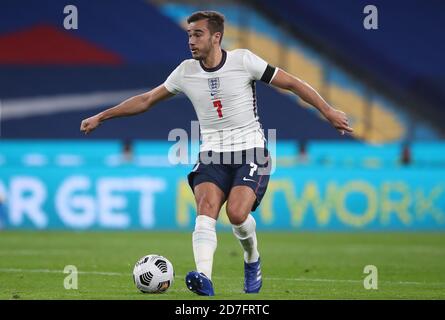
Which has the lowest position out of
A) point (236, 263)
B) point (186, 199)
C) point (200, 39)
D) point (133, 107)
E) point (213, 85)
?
point (236, 263)

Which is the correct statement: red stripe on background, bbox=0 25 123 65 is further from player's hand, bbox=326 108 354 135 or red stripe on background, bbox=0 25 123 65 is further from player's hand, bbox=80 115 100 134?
player's hand, bbox=326 108 354 135

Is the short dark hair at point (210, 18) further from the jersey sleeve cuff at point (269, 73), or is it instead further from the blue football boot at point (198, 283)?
the blue football boot at point (198, 283)

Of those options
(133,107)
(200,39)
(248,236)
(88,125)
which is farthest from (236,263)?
(200,39)

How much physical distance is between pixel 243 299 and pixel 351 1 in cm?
1765

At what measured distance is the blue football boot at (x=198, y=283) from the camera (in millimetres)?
7555

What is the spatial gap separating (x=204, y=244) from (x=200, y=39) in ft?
5.22

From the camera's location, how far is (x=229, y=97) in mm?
8312

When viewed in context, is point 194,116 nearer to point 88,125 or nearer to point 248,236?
point 88,125

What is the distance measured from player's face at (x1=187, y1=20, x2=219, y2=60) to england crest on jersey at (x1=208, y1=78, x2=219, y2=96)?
0.68ft

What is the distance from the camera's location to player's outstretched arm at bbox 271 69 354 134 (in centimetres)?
812

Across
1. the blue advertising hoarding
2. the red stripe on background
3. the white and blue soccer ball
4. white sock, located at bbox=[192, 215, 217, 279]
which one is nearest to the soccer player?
white sock, located at bbox=[192, 215, 217, 279]

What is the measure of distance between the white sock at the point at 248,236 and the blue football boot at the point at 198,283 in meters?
0.76

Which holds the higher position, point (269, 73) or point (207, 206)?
point (269, 73)
